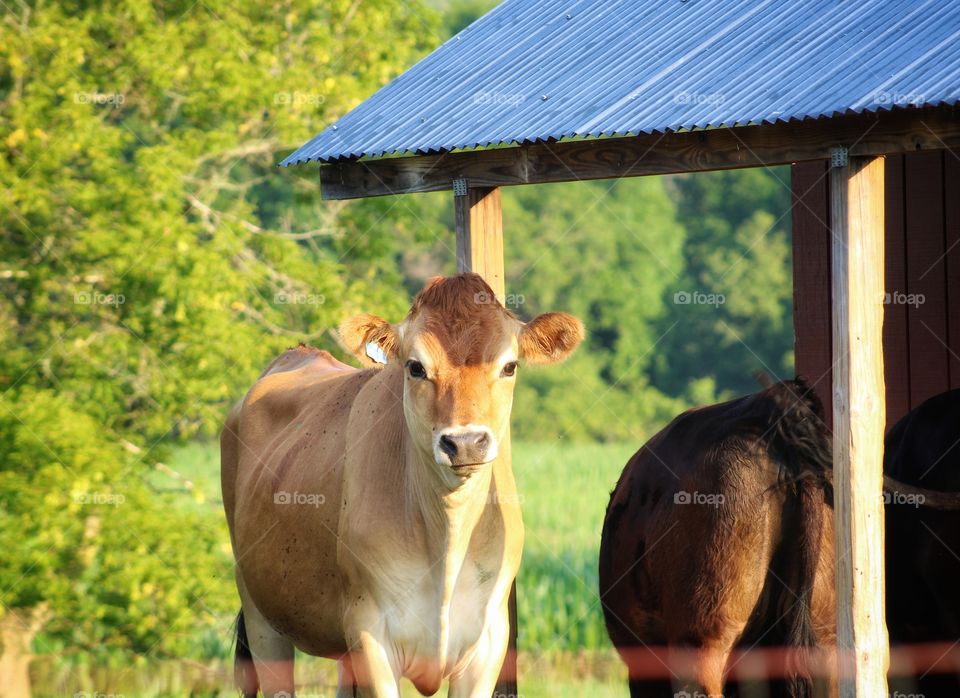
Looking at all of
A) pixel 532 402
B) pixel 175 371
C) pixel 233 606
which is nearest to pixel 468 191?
pixel 175 371

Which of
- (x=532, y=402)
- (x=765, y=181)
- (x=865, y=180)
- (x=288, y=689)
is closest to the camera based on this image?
(x=865, y=180)

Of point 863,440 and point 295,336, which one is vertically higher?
point 295,336

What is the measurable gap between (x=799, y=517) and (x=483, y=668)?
154cm

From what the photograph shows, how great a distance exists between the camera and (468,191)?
7090 millimetres

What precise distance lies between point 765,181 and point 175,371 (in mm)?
40354

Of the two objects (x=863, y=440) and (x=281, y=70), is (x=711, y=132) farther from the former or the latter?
(x=281, y=70)

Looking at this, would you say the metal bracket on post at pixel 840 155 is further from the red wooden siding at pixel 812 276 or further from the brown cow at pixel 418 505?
the red wooden siding at pixel 812 276

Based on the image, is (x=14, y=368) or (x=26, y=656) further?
(x=26, y=656)

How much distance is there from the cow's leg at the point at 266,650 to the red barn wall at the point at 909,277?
3.51 meters

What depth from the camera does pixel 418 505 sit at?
5910mm
